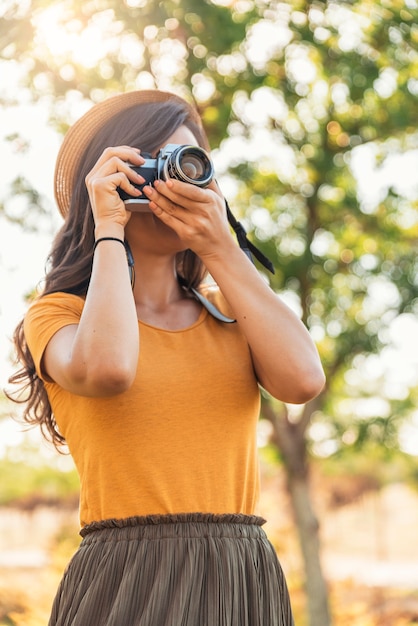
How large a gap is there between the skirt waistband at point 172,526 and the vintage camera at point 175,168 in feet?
1.84

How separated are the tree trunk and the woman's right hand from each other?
5.38m

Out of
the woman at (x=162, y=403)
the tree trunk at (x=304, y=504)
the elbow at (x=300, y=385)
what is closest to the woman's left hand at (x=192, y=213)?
the woman at (x=162, y=403)

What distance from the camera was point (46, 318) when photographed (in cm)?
172

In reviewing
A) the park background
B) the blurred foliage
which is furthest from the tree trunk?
the blurred foliage

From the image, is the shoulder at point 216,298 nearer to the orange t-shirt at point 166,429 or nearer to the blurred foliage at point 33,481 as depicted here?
A: the orange t-shirt at point 166,429

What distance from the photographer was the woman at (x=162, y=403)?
158 cm

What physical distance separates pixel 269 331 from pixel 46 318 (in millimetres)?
406

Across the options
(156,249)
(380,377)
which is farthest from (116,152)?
(380,377)

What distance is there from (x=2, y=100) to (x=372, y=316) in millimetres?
2979

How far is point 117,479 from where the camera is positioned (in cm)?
163

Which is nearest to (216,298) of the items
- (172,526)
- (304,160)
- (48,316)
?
(48,316)

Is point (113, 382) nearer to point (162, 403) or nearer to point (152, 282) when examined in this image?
point (162, 403)

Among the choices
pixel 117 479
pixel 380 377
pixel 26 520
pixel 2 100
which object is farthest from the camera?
pixel 26 520

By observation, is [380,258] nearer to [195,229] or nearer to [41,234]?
[41,234]
